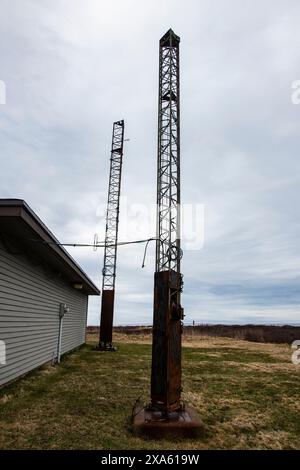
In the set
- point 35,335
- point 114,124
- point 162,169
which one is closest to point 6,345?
point 35,335

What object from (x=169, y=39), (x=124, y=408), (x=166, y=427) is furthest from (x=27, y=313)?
(x=169, y=39)

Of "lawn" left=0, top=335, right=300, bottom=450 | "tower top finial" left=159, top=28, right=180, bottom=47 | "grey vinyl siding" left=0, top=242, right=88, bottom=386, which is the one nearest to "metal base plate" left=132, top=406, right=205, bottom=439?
"lawn" left=0, top=335, right=300, bottom=450

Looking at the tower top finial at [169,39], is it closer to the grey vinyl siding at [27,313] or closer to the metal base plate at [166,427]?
the grey vinyl siding at [27,313]

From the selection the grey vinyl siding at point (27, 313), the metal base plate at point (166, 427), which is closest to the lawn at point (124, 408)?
the metal base plate at point (166, 427)

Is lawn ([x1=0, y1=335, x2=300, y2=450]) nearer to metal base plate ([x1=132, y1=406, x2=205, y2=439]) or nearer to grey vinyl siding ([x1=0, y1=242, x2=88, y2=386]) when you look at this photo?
metal base plate ([x1=132, y1=406, x2=205, y2=439])

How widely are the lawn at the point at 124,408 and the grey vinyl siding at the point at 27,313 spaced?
54 cm

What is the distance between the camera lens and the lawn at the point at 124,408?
549 centimetres

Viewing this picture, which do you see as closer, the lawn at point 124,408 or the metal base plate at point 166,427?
the lawn at point 124,408

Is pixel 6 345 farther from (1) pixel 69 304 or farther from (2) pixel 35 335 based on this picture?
(1) pixel 69 304

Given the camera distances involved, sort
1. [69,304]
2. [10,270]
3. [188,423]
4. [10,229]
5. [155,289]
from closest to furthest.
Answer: [188,423] → [155,289] → [10,229] → [10,270] → [69,304]

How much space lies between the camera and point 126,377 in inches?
444

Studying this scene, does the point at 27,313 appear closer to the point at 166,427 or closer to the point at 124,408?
the point at 124,408
